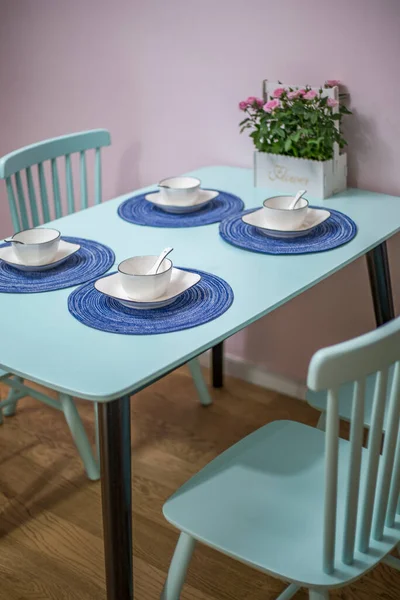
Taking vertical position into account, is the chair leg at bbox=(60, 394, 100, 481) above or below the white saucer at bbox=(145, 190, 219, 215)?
below

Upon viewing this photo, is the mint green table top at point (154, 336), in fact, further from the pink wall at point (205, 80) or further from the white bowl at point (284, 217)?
the pink wall at point (205, 80)

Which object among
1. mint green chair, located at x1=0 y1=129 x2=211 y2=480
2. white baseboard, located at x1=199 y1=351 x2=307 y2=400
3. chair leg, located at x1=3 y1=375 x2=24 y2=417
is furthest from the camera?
white baseboard, located at x1=199 y1=351 x2=307 y2=400

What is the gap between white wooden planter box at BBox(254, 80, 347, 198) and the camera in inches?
84.7

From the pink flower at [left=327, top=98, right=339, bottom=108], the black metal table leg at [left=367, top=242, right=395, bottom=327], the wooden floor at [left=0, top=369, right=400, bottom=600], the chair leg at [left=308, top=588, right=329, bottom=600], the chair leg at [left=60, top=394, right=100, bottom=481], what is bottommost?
the wooden floor at [left=0, top=369, right=400, bottom=600]

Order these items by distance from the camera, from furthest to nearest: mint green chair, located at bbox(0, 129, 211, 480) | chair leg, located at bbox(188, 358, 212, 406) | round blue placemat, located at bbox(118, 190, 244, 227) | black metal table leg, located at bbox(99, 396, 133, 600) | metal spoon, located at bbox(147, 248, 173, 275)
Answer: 1. chair leg, located at bbox(188, 358, 212, 406)
2. mint green chair, located at bbox(0, 129, 211, 480)
3. round blue placemat, located at bbox(118, 190, 244, 227)
4. metal spoon, located at bbox(147, 248, 173, 275)
5. black metal table leg, located at bbox(99, 396, 133, 600)

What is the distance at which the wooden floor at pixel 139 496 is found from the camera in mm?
1947

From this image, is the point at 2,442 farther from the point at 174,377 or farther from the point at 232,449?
the point at 232,449

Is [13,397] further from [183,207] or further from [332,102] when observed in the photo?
[332,102]

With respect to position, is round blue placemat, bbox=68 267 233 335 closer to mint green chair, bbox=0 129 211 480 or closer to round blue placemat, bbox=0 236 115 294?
round blue placemat, bbox=0 236 115 294

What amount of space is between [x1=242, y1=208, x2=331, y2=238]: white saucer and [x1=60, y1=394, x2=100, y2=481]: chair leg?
2.32 ft

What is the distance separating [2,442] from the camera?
8.20 ft

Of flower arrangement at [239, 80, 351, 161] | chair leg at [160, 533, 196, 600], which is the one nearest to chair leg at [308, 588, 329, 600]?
chair leg at [160, 533, 196, 600]

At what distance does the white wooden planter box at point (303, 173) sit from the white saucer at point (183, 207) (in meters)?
0.18

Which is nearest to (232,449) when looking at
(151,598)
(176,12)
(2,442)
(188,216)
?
(151,598)
